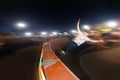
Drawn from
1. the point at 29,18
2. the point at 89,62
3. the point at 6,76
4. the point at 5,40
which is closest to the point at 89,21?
the point at 29,18

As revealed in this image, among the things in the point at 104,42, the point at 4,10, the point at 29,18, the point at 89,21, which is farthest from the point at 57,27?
the point at 104,42

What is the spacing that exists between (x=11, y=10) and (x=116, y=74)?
2465cm

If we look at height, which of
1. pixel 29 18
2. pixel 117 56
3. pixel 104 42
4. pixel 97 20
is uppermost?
pixel 29 18

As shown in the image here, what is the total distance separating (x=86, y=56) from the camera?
15.6 feet

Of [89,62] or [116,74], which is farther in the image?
[89,62]

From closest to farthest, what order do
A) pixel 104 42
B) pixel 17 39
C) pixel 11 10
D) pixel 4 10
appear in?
pixel 104 42
pixel 17 39
pixel 4 10
pixel 11 10

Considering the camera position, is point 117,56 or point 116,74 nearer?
point 116,74

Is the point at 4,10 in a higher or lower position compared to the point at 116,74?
higher

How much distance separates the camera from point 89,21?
23.5m

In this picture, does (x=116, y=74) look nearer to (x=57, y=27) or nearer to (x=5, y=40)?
(x=5, y=40)

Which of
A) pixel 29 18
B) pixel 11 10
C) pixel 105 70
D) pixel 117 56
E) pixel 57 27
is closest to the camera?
pixel 105 70

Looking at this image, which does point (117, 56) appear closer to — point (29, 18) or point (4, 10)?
point (4, 10)

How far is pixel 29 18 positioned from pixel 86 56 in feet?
91.4

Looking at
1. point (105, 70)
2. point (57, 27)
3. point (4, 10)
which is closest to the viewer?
point (105, 70)
